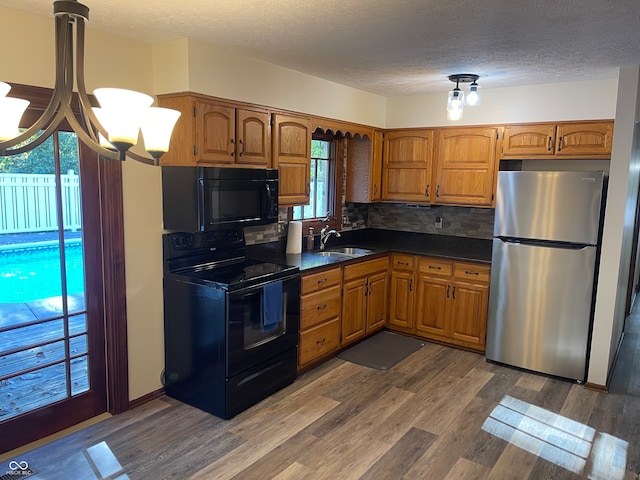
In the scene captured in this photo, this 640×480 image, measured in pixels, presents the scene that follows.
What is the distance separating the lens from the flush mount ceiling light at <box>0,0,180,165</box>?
1348mm

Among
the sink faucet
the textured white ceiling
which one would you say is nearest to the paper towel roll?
the sink faucet

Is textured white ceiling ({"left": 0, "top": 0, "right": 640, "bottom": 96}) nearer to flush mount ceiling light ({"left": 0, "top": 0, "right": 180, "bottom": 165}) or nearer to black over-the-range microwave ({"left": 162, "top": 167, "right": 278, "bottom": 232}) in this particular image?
black over-the-range microwave ({"left": 162, "top": 167, "right": 278, "bottom": 232})

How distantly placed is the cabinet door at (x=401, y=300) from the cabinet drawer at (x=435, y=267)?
0.50 ft

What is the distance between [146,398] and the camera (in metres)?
3.25

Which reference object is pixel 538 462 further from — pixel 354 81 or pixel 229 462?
pixel 354 81

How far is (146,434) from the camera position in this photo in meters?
2.86

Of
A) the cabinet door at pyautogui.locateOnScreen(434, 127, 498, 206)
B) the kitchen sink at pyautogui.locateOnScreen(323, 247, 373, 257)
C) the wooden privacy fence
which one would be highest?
the cabinet door at pyautogui.locateOnScreen(434, 127, 498, 206)

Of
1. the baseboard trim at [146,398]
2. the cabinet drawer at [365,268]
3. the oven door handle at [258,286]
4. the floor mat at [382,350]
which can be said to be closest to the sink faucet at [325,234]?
the cabinet drawer at [365,268]

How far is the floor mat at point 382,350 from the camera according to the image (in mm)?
4008

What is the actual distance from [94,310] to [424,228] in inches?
125

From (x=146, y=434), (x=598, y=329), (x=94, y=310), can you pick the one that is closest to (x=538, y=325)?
(x=598, y=329)

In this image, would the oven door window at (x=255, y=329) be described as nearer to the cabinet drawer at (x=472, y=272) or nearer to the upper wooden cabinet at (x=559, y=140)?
the cabinet drawer at (x=472, y=272)

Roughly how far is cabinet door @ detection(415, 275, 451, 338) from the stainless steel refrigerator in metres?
0.45

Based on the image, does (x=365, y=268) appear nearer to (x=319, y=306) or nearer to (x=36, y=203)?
(x=319, y=306)
